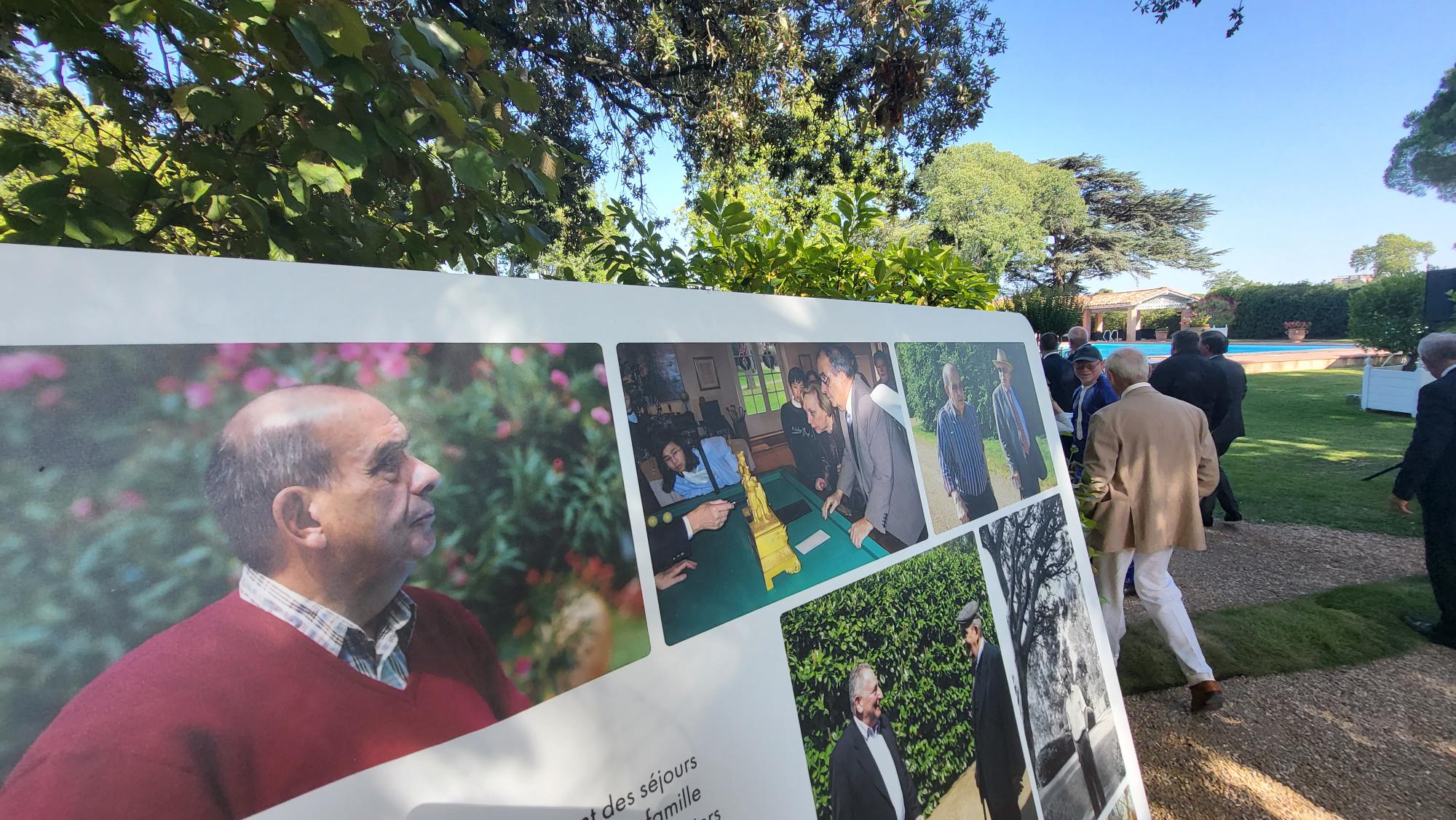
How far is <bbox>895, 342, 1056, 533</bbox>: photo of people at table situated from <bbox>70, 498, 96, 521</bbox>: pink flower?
1612 mm

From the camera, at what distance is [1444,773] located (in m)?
2.94

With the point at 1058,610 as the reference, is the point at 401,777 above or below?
above

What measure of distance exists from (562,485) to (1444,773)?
171 inches

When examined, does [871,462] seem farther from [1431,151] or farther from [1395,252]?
[1395,252]

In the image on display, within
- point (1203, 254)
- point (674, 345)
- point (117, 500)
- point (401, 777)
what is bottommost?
point (401, 777)

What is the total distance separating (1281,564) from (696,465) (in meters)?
6.43

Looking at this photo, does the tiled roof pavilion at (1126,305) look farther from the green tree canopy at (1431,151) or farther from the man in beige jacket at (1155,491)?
the man in beige jacket at (1155,491)

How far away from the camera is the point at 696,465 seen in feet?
4.07

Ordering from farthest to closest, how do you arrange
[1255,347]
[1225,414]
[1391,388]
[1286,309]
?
[1286,309], [1255,347], [1391,388], [1225,414]

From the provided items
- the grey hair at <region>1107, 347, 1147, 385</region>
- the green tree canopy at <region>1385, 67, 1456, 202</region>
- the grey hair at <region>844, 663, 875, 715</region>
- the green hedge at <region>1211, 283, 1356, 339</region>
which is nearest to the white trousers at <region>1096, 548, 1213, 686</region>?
the grey hair at <region>1107, 347, 1147, 385</region>

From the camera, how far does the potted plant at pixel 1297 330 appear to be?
34906 millimetres

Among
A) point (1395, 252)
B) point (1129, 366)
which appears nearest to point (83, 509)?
point (1129, 366)

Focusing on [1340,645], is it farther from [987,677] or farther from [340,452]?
[340,452]

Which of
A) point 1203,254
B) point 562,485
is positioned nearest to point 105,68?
point 562,485
